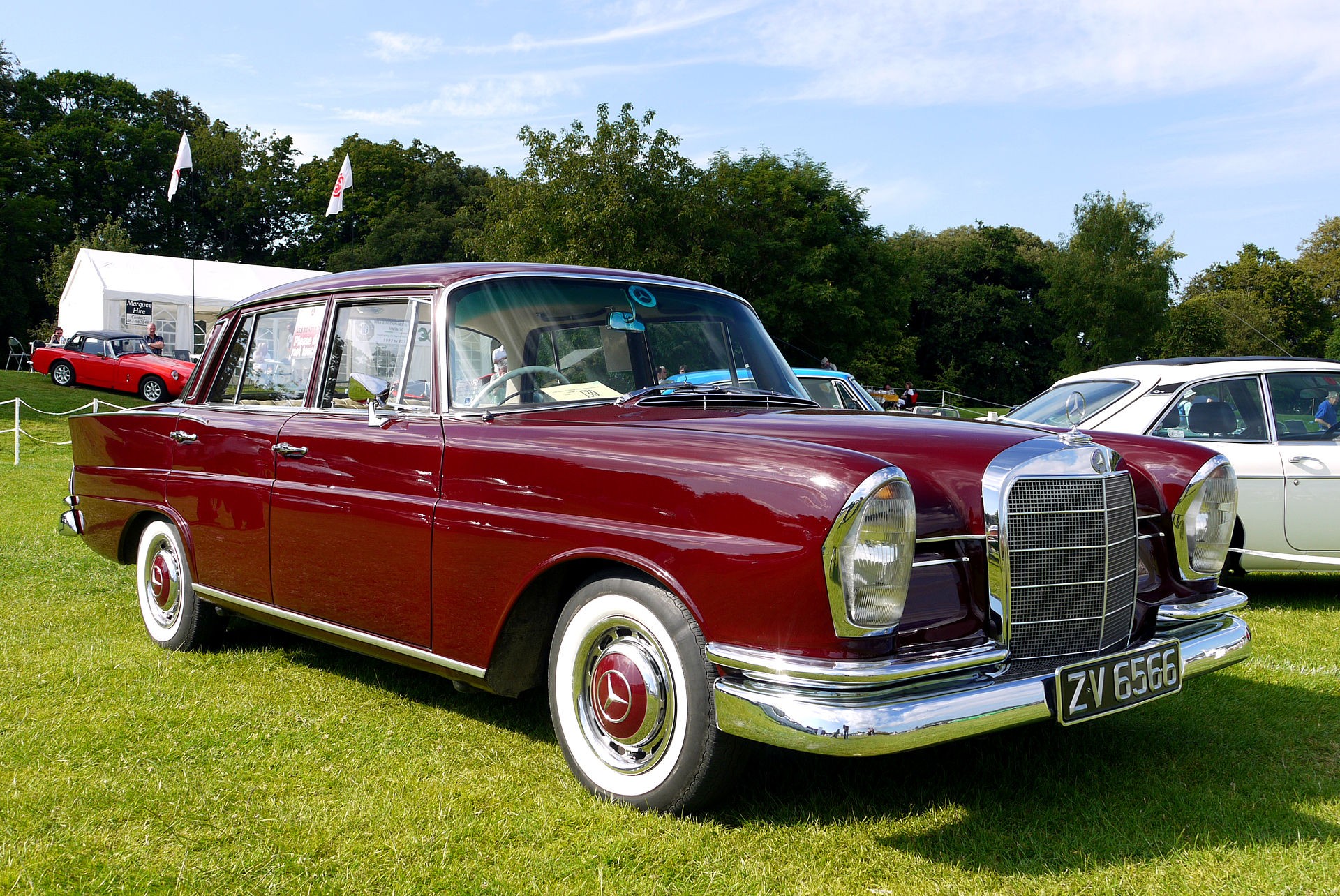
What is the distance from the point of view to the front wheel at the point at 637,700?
2.82 meters

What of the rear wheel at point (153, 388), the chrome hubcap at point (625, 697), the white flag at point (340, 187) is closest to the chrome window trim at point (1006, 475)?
the chrome hubcap at point (625, 697)

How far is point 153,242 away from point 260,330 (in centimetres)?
6161

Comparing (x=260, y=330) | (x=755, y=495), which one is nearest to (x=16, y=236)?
(x=260, y=330)

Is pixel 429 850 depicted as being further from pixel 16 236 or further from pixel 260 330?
pixel 16 236

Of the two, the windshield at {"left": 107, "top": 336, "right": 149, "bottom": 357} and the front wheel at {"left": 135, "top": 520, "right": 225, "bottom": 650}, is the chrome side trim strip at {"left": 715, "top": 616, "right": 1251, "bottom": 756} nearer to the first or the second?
the front wheel at {"left": 135, "top": 520, "right": 225, "bottom": 650}

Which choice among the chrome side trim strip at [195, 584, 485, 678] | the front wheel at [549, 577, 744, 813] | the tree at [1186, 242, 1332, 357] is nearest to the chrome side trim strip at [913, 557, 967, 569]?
the front wheel at [549, 577, 744, 813]

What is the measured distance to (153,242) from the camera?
58.8 meters

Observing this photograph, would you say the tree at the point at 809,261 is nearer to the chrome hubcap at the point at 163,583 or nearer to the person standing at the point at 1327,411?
the person standing at the point at 1327,411

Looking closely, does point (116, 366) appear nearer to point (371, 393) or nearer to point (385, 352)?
point (385, 352)

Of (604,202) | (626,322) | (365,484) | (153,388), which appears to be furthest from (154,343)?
(626,322)

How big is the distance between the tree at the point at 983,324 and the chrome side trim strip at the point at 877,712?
54.2 metres

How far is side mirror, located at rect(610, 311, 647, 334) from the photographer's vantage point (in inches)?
159

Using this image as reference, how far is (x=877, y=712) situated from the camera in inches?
98.9

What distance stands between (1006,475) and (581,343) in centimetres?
172
